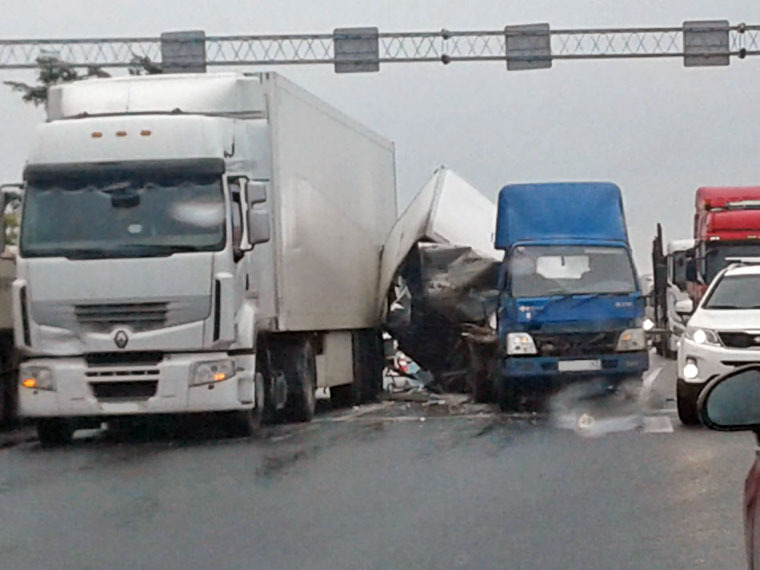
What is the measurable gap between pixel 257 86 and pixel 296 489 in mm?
7100

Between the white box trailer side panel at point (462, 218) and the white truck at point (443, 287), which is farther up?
the white box trailer side panel at point (462, 218)

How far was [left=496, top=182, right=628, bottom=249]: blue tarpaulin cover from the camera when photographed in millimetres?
22953

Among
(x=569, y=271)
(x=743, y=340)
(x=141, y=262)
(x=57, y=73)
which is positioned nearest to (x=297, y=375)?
(x=141, y=262)

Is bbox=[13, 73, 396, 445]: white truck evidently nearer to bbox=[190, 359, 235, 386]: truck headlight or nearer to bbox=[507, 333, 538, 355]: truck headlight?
bbox=[190, 359, 235, 386]: truck headlight

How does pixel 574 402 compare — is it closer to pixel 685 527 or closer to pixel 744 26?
pixel 685 527

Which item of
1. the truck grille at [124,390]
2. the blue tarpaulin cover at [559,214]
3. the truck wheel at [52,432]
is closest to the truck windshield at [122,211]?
the truck grille at [124,390]

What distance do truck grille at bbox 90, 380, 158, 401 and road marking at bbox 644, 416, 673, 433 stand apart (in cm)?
508

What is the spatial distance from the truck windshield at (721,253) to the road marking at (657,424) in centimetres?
959

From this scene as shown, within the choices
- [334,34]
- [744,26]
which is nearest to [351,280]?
[334,34]

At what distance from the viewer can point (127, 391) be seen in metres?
17.7

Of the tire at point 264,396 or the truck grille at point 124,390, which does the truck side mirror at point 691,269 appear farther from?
the truck grille at point 124,390

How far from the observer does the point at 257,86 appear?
62.1 feet

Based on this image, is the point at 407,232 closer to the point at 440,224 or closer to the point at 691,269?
the point at 440,224

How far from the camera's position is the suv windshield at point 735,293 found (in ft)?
62.1
